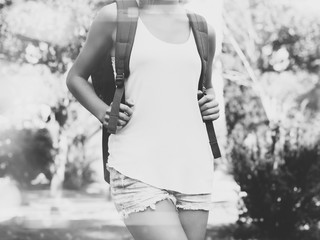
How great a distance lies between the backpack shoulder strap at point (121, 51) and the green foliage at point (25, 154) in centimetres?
626

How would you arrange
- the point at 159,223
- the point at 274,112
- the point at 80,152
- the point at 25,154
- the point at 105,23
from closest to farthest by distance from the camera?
the point at 159,223 → the point at 105,23 → the point at 25,154 → the point at 80,152 → the point at 274,112

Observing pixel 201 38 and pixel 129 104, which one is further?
pixel 201 38

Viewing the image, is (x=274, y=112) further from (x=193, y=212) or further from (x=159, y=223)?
(x=159, y=223)

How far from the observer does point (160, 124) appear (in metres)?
1.73

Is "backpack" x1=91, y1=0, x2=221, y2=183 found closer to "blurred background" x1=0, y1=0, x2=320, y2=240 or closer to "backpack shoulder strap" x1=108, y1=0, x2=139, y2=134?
"backpack shoulder strap" x1=108, y1=0, x2=139, y2=134

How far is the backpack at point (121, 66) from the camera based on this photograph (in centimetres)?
173

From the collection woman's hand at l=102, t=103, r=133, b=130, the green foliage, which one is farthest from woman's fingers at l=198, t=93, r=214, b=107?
Result: the green foliage

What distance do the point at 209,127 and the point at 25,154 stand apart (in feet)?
23.0

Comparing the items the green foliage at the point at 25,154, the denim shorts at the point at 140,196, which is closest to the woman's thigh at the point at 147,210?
the denim shorts at the point at 140,196

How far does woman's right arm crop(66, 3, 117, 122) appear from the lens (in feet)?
5.80

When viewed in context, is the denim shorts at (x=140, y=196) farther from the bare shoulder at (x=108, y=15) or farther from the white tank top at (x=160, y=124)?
the bare shoulder at (x=108, y=15)

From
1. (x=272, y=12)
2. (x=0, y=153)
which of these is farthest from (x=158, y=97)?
(x=272, y=12)

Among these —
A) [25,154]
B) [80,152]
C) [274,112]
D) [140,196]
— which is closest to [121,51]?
[140,196]

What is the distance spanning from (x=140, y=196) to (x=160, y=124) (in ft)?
0.67
